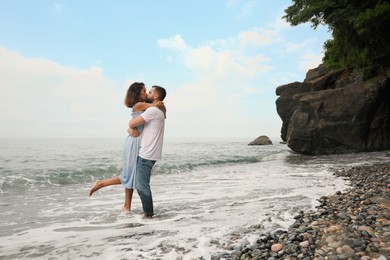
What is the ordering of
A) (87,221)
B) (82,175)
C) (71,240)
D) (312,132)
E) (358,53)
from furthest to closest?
1. (312,132)
2. (82,175)
3. (358,53)
4. (87,221)
5. (71,240)

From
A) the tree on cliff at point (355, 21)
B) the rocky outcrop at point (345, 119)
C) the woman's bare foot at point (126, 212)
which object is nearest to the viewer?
the woman's bare foot at point (126, 212)

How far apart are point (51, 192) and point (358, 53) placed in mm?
11609

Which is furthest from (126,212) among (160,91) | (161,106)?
(160,91)

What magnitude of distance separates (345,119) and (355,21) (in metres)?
11.0

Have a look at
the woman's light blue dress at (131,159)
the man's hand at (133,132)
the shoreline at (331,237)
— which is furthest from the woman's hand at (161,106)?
the shoreline at (331,237)

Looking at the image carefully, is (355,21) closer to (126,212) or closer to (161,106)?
(161,106)

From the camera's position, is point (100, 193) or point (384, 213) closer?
point (384, 213)

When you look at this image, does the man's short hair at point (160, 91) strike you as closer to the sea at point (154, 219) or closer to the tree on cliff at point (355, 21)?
the sea at point (154, 219)

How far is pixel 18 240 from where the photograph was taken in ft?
13.9

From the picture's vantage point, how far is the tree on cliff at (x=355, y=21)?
825 cm

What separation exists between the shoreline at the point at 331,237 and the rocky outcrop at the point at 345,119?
1454cm

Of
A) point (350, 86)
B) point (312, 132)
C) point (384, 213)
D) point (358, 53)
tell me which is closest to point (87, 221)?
point (384, 213)

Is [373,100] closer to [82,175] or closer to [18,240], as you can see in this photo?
[82,175]

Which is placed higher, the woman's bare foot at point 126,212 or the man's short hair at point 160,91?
the man's short hair at point 160,91
